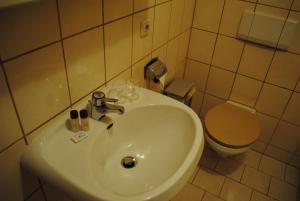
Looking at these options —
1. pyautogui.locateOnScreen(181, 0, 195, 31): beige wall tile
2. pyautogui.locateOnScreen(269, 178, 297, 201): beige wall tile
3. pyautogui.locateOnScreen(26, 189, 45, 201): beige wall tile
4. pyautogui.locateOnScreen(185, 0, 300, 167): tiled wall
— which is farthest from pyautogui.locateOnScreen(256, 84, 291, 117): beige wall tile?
pyautogui.locateOnScreen(26, 189, 45, 201): beige wall tile

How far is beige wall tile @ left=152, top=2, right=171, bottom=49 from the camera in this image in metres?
1.26

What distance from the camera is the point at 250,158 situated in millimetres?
1962

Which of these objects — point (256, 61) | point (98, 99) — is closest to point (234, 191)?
point (256, 61)

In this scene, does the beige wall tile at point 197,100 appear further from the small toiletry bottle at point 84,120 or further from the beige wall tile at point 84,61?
the small toiletry bottle at point 84,120

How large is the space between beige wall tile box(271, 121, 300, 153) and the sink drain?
1.31 m

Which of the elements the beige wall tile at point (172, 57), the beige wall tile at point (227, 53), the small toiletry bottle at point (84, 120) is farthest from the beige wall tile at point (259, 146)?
the small toiletry bottle at point (84, 120)

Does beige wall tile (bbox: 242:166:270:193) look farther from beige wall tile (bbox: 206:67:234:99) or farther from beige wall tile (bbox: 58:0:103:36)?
beige wall tile (bbox: 58:0:103:36)

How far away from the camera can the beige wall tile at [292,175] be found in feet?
5.90

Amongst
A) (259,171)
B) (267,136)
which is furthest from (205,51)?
(259,171)

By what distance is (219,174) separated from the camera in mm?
1821

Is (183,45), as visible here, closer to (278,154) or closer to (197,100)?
(197,100)

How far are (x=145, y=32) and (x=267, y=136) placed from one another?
1.35 meters

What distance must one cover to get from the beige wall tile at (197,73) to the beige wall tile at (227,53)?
4.4 inches

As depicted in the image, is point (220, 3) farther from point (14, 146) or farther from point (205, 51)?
point (14, 146)
